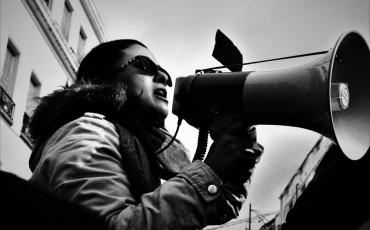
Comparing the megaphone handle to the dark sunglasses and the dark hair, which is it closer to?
the dark sunglasses

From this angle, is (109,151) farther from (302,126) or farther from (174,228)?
(302,126)

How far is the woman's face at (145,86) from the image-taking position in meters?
2.55

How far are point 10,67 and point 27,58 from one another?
83 cm

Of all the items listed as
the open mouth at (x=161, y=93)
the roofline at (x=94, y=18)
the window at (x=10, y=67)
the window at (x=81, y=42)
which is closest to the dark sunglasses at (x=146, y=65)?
the open mouth at (x=161, y=93)

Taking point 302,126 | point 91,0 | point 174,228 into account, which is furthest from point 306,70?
point 91,0

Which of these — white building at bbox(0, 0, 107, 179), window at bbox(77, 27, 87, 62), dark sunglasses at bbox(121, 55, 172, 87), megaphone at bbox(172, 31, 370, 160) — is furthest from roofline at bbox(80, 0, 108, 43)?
megaphone at bbox(172, 31, 370, 160)

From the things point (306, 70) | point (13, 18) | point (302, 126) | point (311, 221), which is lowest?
point (311, 221)

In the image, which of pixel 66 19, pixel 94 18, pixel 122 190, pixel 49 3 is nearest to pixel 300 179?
pixel 94 18

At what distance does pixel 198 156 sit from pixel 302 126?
0.38 metres

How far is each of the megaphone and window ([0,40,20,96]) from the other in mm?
15536

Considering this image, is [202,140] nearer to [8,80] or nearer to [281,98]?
[281,98]

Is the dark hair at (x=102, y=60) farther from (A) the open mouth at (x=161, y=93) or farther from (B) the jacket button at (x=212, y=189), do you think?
(B) the jacket button at (x=212, y=189)

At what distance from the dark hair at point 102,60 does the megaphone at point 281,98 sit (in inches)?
26.8

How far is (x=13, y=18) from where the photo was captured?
17766 mm
